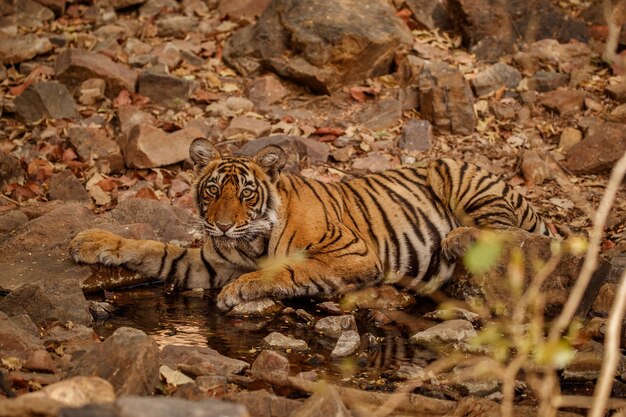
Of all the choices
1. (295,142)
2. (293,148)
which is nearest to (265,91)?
(295,142)

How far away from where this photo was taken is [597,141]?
835 cm

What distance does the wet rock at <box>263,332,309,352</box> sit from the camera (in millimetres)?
5117

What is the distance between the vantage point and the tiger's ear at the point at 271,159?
6.05m

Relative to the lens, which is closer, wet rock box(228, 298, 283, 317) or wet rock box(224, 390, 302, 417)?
wet rock box(224, 390, 302, 417)

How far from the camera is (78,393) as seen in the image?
298 centimetres

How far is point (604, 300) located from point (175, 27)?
264 inches

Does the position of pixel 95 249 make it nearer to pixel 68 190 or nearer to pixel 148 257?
pixel 148 257

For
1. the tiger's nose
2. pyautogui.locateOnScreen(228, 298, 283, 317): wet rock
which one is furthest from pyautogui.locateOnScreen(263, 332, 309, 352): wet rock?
the tiger's nose

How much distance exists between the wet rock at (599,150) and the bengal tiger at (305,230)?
1.73 m

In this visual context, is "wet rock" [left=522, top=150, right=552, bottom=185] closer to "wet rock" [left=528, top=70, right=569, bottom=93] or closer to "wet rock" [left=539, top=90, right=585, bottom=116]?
"wet rock" [left=539, top=90, right=585, bottom=116]

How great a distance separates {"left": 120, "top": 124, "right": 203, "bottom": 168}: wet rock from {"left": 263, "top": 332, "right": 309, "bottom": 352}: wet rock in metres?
3.32

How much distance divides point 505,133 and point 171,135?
10.7 feet

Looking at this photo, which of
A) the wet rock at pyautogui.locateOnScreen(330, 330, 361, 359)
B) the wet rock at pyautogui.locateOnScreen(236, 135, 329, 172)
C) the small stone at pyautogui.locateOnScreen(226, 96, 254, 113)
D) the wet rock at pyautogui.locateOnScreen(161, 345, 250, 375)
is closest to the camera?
the wet rock at pyautogui.locateOnScreen(161, 345, 250, 375)

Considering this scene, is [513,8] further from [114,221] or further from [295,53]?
[114,221]
